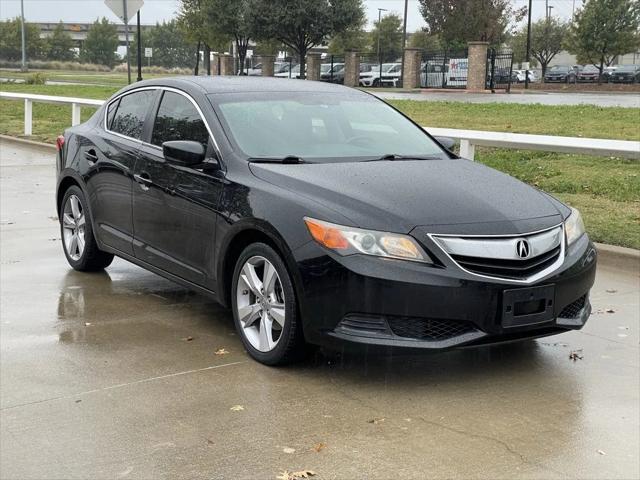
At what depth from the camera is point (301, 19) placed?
5106cm

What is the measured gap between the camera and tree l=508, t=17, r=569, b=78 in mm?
71188

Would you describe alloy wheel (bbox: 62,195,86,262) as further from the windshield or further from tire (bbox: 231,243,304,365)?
tire (bbox: 231,243,304,365)

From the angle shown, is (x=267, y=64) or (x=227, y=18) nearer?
(x=227, y=18)

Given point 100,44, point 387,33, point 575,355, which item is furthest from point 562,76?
point 100,44

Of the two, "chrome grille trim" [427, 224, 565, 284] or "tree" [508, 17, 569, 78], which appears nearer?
"chrome grille trim" [427, 224, 565, 284]

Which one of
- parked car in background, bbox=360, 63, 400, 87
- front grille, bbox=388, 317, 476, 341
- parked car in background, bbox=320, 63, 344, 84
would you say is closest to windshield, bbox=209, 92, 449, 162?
front grille, bbox=388, 317, 476, 341

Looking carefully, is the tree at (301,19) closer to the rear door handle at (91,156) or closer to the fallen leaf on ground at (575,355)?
the rear door handle at (91,156)

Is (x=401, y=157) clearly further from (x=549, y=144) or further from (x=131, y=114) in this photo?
(x=549, y=144)

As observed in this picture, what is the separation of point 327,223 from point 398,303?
583 millimetres

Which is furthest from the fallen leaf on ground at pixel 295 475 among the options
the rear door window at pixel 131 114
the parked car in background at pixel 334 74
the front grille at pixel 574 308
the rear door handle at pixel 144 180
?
the parked car in background at pixel 334 74

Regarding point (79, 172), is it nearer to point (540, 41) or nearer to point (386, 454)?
point (386, 454)

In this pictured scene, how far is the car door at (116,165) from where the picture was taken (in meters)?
6.84

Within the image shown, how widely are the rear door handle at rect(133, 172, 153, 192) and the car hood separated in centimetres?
118

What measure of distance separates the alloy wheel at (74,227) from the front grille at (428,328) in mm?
3563
